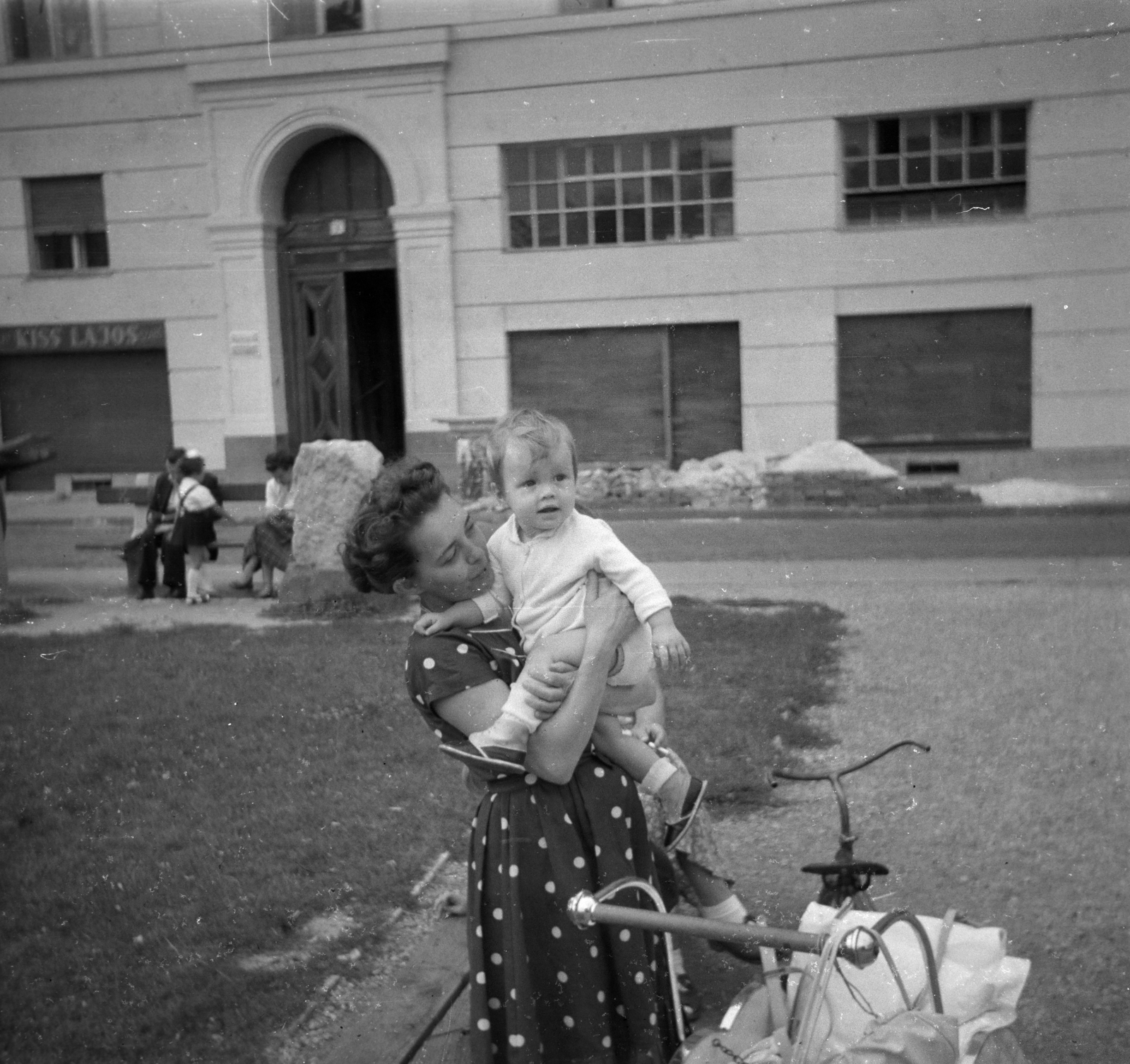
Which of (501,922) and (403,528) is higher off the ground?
(403,528)

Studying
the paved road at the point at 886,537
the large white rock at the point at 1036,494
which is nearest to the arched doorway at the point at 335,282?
the paved road at the point at 886,537

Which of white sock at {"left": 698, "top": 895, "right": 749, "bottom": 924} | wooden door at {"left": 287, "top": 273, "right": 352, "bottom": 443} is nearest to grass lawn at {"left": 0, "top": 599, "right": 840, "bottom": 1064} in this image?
white sock at {"left": 698, "top": 895, "right": 749, "bottom": 924}

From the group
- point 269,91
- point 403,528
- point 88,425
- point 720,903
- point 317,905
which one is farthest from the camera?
point 88,425

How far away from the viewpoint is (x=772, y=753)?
532cm

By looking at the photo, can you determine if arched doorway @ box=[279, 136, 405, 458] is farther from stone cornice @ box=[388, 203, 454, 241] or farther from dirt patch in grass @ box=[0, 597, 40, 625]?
dirt patch in grass @ box=[0, 597, 40, 625]

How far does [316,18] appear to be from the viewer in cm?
899

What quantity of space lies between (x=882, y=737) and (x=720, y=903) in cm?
268

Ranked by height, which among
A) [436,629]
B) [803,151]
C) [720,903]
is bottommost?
[720,903]

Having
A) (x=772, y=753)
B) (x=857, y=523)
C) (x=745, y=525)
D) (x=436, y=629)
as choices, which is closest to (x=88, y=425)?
(x=745, y=525)

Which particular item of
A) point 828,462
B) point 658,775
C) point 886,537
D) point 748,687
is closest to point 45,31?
point 748,687

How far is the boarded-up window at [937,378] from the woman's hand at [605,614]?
35.7 feet

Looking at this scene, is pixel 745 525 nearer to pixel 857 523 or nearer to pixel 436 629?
pixel 857 523

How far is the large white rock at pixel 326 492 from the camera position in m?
8.77

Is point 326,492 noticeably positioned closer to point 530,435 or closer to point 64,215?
point 64,215
